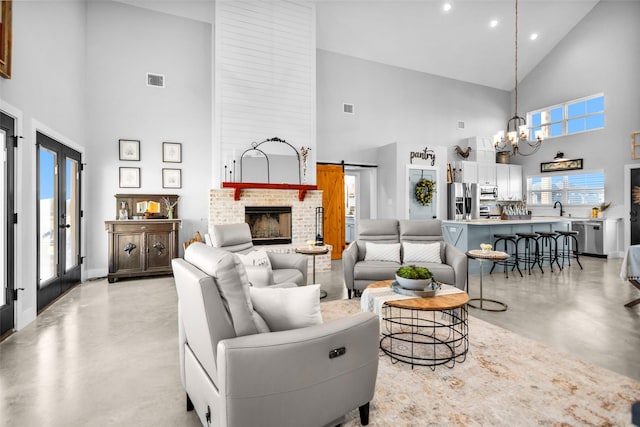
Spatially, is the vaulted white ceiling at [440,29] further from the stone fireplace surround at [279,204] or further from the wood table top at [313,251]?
the wood table top at [313,251]

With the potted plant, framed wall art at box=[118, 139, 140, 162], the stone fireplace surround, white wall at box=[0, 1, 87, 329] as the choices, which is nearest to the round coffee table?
the potted plant

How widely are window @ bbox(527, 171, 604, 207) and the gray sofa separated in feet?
20.1

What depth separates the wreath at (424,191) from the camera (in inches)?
305

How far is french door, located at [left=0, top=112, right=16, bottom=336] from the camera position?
3.19 m

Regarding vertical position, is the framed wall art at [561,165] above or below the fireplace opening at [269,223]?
above

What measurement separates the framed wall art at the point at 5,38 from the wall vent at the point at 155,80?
2930mm

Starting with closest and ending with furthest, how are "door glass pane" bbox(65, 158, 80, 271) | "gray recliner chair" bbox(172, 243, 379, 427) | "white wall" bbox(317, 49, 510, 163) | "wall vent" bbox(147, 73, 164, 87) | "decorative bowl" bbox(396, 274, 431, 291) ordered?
"gray recliner chair" bbox(172, 243, 379, 427)
"decorative bowl" bbox(396, 274, 431, 291)
"door glass pane" bbox(65, 158, 80, 271)
"wall vent" bbox(147, 73, 164, 87)
"white wall" bbox(317, 49, 510, 163)

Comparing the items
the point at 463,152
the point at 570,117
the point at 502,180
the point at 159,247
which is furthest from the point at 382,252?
the point at 570,117

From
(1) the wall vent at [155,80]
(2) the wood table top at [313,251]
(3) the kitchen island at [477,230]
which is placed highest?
(1) the wall vent at [155,80]

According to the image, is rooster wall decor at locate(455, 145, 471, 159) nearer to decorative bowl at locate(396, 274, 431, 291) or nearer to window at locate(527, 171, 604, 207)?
window at locate(527, 171, 604, 207)

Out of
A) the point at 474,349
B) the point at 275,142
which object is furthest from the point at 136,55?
the point at 474,349

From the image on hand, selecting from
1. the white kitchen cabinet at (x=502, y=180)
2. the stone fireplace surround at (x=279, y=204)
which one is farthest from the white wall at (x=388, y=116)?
the stone fireplace surround at (x=279, y=204)

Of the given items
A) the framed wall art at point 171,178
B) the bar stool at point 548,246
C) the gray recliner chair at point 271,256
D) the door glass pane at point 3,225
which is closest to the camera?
the door glass pane at point 3,225

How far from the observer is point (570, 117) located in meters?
8.60
